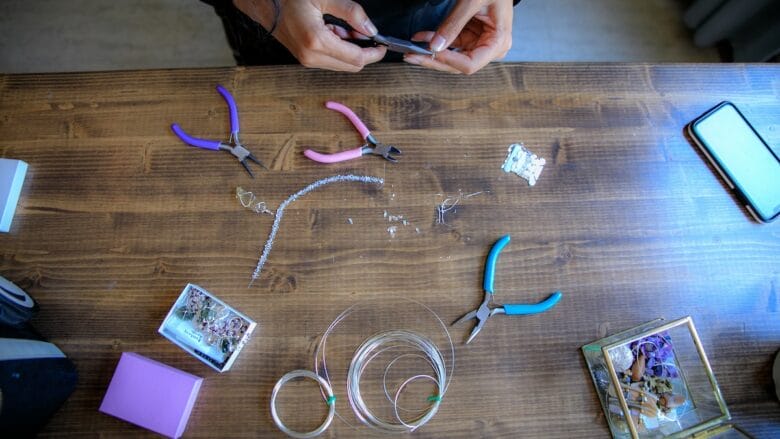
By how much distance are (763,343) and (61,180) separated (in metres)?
1.27

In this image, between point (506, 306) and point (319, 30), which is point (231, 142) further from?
point (506, 306)

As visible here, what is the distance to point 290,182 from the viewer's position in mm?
870

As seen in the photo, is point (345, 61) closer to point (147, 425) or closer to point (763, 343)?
point (147, 425)

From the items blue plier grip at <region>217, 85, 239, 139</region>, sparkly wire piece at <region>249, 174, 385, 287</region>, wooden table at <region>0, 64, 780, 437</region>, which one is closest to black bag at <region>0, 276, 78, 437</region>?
wooden table at <region>0, 64, 780, 437</region>

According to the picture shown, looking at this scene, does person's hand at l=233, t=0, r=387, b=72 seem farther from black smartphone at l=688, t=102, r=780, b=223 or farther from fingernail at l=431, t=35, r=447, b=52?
black smartphone at l=688, t=102, r=780, b=223

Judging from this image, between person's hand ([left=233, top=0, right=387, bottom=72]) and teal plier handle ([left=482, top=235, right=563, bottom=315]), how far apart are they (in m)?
0.40

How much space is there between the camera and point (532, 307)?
2.67ft

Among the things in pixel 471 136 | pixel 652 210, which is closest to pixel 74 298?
pixel 471 136

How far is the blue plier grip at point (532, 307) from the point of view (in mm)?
810

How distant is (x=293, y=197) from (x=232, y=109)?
8.1 inches

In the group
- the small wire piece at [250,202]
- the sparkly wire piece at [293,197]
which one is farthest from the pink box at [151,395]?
the small wire piece at [250,202]

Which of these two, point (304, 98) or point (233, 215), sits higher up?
point (304, 98)

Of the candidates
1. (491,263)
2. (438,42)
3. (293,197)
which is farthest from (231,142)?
(491,263)

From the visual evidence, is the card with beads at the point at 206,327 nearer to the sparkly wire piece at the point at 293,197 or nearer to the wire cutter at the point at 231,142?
the sparkly wire piece at the point at 293,197
